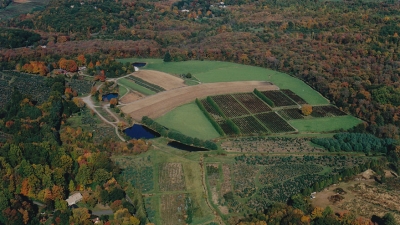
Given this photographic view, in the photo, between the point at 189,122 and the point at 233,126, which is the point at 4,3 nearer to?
the point at 189,122

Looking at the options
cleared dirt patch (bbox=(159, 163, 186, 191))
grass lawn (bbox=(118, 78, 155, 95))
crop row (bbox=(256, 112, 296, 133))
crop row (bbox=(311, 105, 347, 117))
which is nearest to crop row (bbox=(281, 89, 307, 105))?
crop row (bbox=(311, 105, 347, 117))

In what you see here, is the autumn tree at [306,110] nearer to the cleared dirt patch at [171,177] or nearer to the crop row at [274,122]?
the crop row at [274,122]

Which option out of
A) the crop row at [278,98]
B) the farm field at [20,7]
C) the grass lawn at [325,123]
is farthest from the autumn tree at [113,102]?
the farm field at [20,7]

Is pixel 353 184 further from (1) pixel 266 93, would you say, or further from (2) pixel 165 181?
(1) pixel 266 93

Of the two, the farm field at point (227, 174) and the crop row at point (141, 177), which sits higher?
the farm field at point (227, 174)

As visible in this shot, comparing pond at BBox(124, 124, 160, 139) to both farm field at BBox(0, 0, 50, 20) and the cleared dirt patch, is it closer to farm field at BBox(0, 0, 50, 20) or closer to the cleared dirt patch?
the cleared dirt patch

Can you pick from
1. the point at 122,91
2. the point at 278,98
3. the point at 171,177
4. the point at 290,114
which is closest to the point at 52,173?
the point at 171,177
